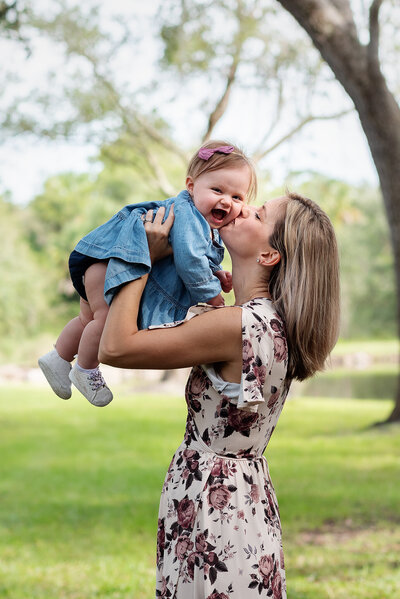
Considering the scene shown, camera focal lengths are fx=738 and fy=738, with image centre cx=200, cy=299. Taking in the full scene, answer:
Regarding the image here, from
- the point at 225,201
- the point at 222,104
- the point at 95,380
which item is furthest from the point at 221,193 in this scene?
the point at 222,104

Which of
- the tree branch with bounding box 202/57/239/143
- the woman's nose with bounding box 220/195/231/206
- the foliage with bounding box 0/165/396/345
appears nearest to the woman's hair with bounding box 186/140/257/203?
the woman's nose with bounding box 220/195/231/206

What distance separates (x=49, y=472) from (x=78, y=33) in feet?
28.5

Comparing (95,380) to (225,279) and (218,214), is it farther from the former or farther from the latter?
(218,214)

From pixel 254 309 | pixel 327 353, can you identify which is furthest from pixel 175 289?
pixel 327 353

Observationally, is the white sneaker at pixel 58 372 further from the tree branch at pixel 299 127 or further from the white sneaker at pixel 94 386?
the tree branch at pixel 299 127

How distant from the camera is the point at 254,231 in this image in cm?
200

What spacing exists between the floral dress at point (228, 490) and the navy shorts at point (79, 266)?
1.52ft

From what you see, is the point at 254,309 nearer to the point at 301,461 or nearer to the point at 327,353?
the point at 327,353

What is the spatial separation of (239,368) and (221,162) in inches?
25.2

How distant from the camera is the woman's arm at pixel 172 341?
6.14 feet

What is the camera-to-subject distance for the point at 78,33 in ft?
46.1

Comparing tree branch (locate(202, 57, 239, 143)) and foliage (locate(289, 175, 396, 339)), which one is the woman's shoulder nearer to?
tree branch (locate(202, 57, 239, 143))

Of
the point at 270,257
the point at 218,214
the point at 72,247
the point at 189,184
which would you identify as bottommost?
the point at 270,257

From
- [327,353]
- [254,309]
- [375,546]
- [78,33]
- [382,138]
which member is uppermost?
[78,33]
